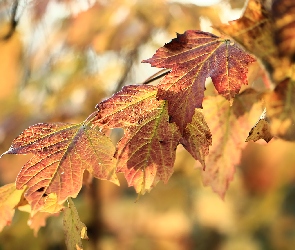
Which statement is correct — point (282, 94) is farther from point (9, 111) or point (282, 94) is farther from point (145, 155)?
point (9, 111)

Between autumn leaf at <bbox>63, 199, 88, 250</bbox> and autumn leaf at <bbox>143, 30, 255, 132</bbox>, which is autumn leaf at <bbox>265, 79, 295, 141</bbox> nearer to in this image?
autumn leaf at <bbox>143, 30, 255, 132</bbox>

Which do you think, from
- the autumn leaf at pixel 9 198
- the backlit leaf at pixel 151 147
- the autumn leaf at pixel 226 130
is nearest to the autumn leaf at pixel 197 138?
the backlit leaf at pixel 151 147

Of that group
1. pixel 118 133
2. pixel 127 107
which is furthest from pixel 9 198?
pixel 118 133

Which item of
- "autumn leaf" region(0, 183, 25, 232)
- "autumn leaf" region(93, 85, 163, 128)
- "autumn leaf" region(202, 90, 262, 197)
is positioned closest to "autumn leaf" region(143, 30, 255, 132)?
"autumn leaf" region(93, 85, 163, 128)

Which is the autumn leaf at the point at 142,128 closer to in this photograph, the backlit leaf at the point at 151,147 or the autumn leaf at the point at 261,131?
the backlit leaf at the point at 151,147

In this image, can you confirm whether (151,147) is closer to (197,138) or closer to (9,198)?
(197,138)

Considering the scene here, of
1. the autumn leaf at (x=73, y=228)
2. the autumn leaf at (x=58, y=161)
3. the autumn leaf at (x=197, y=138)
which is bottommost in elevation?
the autumn leaf at (x=73, y=228)
